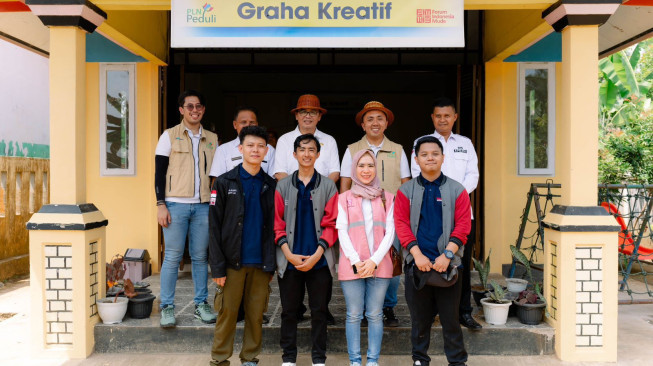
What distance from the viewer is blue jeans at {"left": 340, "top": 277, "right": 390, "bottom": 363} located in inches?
135

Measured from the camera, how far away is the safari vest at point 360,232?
135 inches

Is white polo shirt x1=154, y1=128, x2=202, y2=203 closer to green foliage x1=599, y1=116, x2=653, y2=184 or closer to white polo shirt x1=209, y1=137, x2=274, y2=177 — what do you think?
white polo shirt x1=209, y1=137, x2=274, y2=177

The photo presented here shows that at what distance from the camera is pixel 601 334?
3951mm

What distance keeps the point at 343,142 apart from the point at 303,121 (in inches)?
340

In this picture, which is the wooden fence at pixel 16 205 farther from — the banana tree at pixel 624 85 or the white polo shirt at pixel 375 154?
the banana tree at pixel 624 85

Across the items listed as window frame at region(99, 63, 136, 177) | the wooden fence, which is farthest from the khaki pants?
the wooden fence

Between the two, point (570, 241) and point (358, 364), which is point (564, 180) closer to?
point (570, 241)

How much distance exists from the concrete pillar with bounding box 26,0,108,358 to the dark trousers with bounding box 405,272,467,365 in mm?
2522

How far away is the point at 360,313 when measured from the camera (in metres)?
3.46

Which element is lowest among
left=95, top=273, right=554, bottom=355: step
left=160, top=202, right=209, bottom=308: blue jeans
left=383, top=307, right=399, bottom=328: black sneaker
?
left=95, top=273, right=554, bottom=355: step

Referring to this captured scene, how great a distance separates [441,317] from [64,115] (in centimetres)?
324

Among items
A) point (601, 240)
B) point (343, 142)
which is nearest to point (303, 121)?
point (601, 240)

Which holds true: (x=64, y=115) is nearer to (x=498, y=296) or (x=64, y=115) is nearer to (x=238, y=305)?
(x=238, y=305)

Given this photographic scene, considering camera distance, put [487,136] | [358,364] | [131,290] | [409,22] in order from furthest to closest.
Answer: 1. [487,136]
2. [131,290]
3. [409,22]
4. [358,364]
